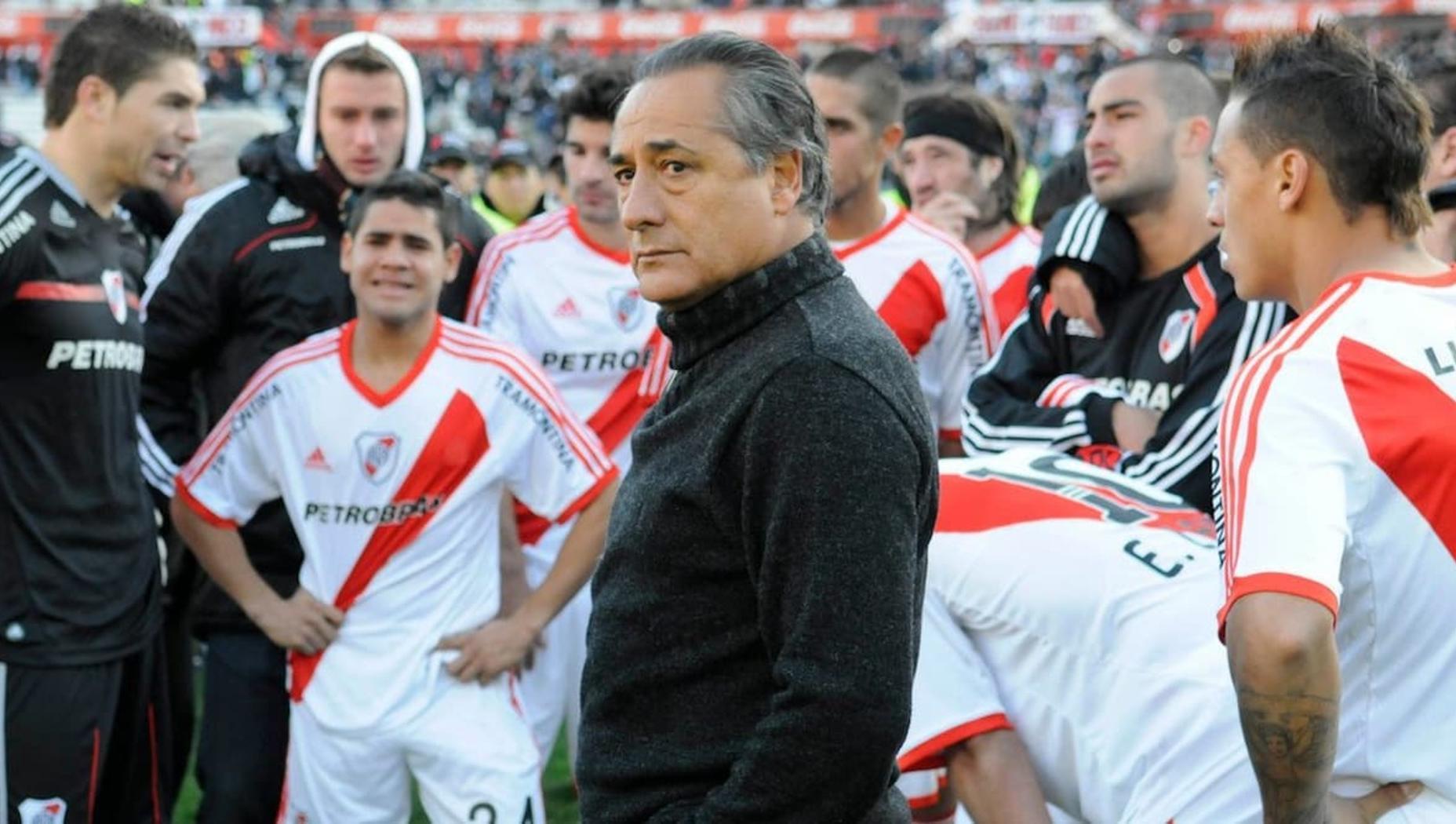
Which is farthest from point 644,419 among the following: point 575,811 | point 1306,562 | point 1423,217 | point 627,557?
point 575,811

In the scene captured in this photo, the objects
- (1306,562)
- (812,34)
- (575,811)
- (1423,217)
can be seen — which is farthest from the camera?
(812,34)

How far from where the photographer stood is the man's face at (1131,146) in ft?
14.1

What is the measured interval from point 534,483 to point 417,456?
0.97 feet

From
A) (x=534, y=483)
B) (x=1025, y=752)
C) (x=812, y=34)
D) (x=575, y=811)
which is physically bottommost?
(x=575, y=811)

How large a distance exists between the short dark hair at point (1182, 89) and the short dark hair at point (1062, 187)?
2.09 metres

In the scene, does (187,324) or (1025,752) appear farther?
(187,324)

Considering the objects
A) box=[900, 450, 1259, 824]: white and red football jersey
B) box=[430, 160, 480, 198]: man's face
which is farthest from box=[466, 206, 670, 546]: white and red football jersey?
box=[430, 160, 480, 198]: man's face

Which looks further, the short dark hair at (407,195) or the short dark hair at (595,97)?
the short dark hair at (595,97)

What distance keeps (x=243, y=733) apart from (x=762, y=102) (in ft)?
9.56

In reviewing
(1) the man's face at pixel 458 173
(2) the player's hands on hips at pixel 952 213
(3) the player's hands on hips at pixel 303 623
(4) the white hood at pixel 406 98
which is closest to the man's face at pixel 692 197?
(3) the player's hands on hips at pixel 303 623

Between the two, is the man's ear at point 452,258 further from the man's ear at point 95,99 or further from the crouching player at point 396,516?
the man's ear at point 95,99

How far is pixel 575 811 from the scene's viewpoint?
19.2 feet

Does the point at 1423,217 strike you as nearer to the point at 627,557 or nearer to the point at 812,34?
the point at 627,557

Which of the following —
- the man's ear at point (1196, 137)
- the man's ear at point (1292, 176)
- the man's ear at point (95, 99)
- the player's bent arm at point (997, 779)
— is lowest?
the player's bent arm at point (997, 779)
